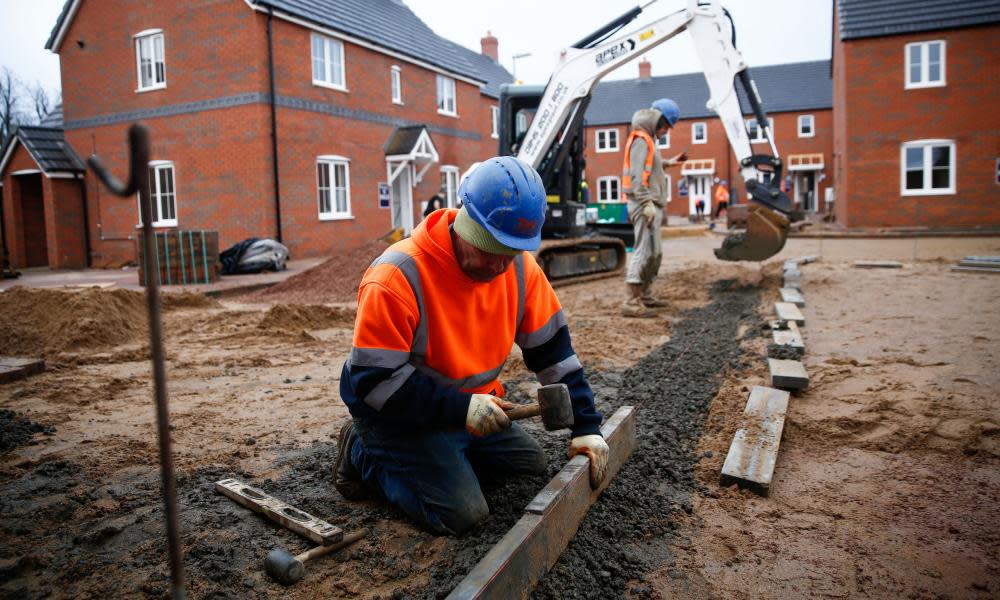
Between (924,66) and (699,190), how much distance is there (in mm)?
21881

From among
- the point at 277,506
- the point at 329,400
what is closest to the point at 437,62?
the point at 329,400

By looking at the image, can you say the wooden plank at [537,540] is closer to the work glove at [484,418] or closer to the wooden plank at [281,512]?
the work glove at [484,418]

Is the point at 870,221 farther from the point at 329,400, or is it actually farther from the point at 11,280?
the point at 11,280

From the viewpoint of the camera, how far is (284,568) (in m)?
2.42

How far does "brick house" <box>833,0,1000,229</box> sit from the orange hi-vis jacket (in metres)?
21.8

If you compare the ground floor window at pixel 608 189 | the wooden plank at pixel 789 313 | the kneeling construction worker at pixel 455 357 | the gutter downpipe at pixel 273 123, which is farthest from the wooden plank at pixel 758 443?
the ground floor window at pixel 608 189

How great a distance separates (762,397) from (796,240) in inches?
627

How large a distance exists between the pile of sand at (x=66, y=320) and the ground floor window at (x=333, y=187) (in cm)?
1073

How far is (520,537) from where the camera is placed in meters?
2.30

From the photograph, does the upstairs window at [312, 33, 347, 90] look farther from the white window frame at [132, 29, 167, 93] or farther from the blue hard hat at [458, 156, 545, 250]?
the blue hard hat at [458, 156, 545, 250]

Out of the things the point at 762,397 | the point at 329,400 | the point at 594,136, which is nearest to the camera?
the point at 762,397

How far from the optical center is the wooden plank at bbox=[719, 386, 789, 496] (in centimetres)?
318

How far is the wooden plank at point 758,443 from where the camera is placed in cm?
318

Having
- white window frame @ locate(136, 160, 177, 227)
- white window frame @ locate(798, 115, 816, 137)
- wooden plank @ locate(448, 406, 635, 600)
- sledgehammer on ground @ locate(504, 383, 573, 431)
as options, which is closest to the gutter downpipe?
white window frame @ locate(136, 160, 177, 227)
